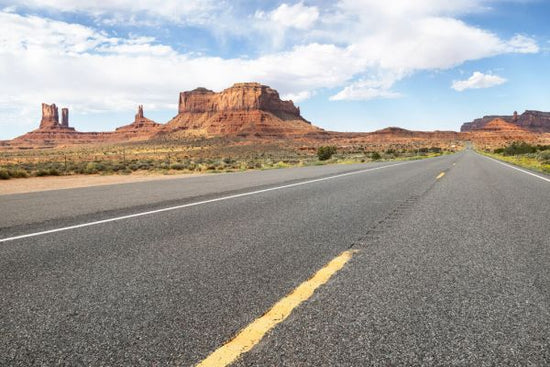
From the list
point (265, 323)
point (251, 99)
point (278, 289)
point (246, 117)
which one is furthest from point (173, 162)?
point (251, 99)

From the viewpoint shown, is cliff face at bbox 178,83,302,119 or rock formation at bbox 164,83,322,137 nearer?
rock formation at bbox 164,83,322,137

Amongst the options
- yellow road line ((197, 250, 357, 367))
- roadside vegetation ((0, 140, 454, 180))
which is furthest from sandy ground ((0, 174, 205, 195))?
yellow road line ((197, 250, 357, 367))

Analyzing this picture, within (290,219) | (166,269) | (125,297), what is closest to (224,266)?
(166,269)

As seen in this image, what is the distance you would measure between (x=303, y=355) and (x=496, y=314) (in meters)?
1.46

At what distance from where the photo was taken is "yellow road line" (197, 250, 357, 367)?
2.20 metres

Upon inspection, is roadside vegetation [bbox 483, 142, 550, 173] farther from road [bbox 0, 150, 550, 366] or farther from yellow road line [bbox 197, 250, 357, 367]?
yellow road line [bbox 197, 250, 357, 367]

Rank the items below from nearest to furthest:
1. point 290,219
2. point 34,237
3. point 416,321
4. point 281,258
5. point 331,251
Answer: point 416,321 → point 281,258 → point 331,251 → point 34,237 → point 290,219

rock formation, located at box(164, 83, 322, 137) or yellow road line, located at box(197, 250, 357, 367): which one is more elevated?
rock formation, located at box(164, 83, 322, 137)

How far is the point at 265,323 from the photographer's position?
2613 mm

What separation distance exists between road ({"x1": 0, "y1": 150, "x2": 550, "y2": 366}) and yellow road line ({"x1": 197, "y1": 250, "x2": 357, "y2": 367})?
0.03 m

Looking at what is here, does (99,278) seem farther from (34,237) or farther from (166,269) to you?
(34,237)

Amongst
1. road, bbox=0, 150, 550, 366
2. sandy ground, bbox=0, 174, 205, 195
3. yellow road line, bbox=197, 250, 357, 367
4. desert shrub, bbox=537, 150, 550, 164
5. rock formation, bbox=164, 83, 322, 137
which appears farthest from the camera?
rock formation, bbox=164, 83, 322, 137

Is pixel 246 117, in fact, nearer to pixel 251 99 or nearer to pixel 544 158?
pixel 251 99

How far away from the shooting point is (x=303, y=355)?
2227 millimetres
